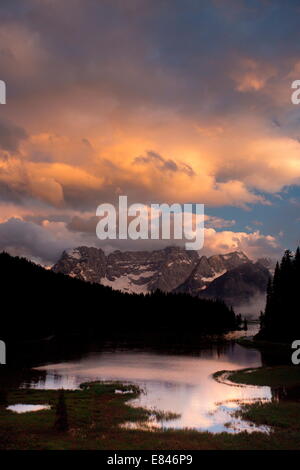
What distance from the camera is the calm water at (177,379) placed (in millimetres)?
39572

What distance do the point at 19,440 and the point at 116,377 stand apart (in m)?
38.4

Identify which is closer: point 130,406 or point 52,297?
point 130,406

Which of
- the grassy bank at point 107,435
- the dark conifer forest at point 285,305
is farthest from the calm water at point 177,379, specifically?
the dark conifer forest at point 285,305

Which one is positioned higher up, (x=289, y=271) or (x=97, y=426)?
(x=289, y=271)

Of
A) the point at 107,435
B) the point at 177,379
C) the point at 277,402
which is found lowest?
the point at 177,379

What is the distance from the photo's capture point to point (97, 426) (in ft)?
113

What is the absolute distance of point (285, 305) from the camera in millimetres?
112062

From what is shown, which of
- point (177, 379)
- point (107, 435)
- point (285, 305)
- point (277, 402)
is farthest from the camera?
point (285, 305)

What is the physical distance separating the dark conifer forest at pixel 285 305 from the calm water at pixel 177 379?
17.3 meters

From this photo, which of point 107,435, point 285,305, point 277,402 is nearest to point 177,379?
point 277,402

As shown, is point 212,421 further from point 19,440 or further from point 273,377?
point 273,377

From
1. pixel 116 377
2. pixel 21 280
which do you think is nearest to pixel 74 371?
pixel 116 377

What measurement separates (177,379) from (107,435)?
1284 inches

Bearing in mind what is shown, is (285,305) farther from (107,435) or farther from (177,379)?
(107,435)
